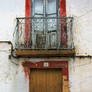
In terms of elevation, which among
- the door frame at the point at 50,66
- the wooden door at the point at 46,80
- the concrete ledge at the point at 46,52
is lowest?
the wooden door at the point at 46,80

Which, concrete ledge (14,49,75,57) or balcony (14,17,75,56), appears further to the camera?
balcony (14,17,75,56)

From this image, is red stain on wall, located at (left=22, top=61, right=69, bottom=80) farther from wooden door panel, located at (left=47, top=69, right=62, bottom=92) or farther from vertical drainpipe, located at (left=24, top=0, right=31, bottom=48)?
vertical drainpipe, located at (left=24, top=0, right=31, bottom=48)

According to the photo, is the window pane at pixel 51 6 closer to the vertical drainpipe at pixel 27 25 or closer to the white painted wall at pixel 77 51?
the white painted wall at pixel 77 51

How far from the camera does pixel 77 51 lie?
7637 millimetres

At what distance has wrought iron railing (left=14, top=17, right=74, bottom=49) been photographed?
761 cm

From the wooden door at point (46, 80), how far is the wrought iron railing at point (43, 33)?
903 mm

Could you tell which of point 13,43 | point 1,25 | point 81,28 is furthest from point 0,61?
point 81,28

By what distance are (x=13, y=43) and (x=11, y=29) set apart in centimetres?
52

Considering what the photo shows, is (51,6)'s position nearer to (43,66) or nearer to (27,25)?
(27,25)

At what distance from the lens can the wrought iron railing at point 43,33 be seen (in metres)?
7.61

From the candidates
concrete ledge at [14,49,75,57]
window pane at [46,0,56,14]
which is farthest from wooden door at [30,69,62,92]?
window pane at [46,0,56,14]

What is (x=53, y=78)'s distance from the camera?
7695 mm

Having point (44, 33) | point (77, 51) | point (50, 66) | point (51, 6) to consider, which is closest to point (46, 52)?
point (50, 66)

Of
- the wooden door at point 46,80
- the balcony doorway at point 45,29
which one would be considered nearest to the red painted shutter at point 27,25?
the balcony doorway at point 45,29
